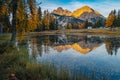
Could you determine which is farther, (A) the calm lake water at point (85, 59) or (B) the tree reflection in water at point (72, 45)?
(B) the tree reflection in water at point (72, 45)

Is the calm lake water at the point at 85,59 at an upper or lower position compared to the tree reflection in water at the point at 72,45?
upper

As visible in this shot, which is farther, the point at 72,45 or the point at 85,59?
the point at 72,45

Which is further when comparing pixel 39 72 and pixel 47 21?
pixel 47 21

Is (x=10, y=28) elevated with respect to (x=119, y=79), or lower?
elevated

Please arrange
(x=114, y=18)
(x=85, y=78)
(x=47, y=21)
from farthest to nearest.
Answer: (x=47, y=21) < (x=114, y=18) < (x=85, y=78)

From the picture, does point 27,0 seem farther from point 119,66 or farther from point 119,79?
point 119,79

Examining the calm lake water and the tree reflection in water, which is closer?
the calm lake water

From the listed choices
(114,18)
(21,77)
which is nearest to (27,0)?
(21,77)

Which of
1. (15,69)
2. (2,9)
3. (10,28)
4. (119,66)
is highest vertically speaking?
(2,9)

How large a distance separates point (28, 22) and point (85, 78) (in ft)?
41.6

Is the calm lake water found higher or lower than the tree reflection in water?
higher

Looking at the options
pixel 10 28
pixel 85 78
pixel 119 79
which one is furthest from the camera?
pixel 10 28

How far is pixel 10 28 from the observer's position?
23500mm

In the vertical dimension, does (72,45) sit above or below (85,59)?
below
